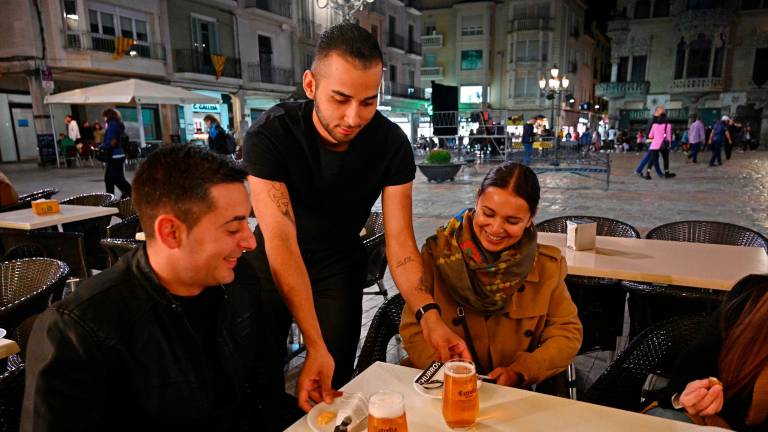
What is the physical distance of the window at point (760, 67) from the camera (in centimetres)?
3325

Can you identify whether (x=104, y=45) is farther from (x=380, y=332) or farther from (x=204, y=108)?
(x=380, y=332)

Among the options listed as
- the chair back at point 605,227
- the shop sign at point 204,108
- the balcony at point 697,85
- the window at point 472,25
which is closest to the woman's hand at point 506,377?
the chair back at point 605,227

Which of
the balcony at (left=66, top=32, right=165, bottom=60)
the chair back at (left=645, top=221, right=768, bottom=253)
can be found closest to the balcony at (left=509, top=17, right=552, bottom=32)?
the balcony at (left=66, top=32, right=165, bottom=60)

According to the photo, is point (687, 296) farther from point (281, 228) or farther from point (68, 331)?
point (68, 331)

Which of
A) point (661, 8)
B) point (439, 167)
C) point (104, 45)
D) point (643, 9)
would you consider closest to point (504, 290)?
point (439, 167)

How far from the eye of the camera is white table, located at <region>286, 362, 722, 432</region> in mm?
1302

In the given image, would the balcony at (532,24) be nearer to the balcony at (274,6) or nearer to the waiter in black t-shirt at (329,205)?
the balcony at (274,6)

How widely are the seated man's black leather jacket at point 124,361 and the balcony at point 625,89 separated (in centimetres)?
4150

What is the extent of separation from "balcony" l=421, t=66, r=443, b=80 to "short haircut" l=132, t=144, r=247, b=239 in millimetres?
39227

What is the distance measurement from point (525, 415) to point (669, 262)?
1.91m

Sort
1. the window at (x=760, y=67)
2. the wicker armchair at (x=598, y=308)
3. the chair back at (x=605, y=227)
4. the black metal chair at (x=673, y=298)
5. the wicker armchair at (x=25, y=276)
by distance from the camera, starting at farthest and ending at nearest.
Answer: the window at (x=760, y=67) → the chair back at (x=605, y=227) → the wicker armchair at (x=598, y=308) → the wicker armchair at (x=25, y=276) → the black metal chair at (x=673, y=298)

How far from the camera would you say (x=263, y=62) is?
23.4 m

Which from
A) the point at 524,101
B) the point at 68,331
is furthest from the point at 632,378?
the point at 524,101

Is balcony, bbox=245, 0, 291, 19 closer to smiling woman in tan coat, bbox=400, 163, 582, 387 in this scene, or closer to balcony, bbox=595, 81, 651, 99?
smiling woman in tan coat, bbox=400, 163, 582, 387
